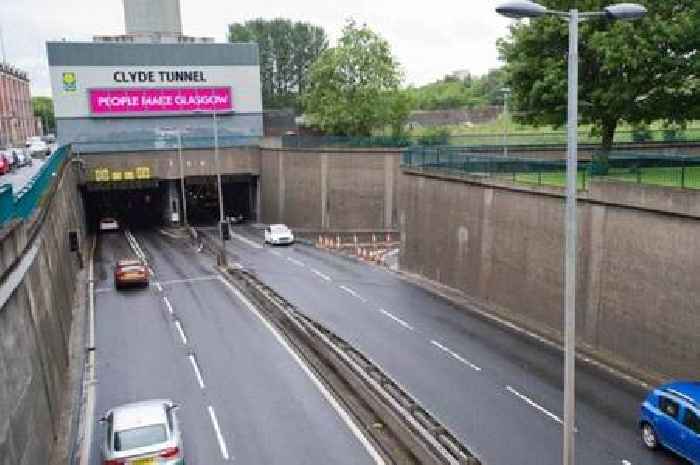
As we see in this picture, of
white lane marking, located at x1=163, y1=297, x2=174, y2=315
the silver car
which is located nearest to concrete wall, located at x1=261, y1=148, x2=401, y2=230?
white lane marking, located at x1=163, y1=297, x2=174, y2=315

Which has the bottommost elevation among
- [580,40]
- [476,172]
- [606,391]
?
[606,391]

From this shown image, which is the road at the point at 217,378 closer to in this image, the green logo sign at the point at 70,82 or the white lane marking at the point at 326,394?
the white lane marking at the point at 326,394

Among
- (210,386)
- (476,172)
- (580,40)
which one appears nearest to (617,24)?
(580,40)

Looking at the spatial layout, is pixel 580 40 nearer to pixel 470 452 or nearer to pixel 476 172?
pixel 476 172

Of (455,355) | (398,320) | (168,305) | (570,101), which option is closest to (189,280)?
(168,305)

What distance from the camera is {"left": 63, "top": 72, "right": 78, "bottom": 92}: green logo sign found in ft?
207

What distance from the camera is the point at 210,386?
68.2ft

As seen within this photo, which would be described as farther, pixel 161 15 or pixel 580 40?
pixel 161 15

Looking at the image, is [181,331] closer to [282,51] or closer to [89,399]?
[89,399]

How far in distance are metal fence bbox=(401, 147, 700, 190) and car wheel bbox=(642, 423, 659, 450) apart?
8103 millimetres

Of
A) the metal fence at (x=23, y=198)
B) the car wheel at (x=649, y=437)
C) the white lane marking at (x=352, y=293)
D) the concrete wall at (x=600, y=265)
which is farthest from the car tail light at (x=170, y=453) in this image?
the white lane marking at (x=352, y=293)

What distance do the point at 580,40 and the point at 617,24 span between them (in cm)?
226

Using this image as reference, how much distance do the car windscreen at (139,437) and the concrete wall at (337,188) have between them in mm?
39929

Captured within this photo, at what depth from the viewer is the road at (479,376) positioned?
1627cm
